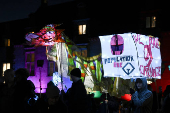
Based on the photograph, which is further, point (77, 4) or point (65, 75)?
point (77, 4)

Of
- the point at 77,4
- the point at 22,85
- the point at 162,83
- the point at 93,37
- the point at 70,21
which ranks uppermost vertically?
the point at 77,4

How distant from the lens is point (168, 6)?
17734mm

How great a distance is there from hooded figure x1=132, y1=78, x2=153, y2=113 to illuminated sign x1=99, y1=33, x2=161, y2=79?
1.99 m

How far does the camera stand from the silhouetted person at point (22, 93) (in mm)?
4512

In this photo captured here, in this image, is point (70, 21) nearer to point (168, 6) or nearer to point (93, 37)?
point (93, 37)

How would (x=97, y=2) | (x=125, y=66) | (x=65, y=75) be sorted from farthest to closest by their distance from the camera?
1. (x=97, y=2)
2. (x=65, y=75)
3. (x=125, y=66)

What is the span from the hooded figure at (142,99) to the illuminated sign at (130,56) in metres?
1.99

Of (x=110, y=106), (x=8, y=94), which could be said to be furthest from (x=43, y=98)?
(x=110, y=106)

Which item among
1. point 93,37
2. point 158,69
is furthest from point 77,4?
point 158,69

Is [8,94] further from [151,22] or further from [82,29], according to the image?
[82,29]

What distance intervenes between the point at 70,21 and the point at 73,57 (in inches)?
399

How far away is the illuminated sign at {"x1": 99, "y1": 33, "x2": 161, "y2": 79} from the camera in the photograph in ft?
27.1

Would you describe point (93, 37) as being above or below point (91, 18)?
below

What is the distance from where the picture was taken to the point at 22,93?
15.1 ft
